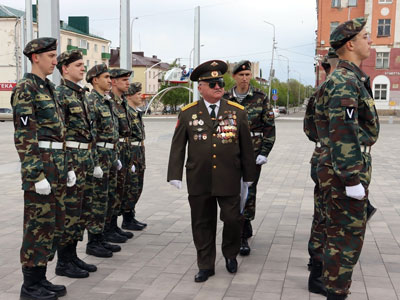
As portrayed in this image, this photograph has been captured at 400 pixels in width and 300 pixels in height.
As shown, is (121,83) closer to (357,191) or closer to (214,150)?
(214,150)

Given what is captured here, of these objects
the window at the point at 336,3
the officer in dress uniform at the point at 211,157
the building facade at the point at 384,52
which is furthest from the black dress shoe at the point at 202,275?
the window at the point at 336,3

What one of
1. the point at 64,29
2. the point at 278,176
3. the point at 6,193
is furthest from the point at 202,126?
the point at 64,29

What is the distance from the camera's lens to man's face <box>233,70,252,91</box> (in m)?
5.59

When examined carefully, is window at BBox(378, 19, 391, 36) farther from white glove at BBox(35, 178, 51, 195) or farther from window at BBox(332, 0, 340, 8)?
white glove at BBox(35, 178, 51, 195)

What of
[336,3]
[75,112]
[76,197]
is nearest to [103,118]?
[75,112]

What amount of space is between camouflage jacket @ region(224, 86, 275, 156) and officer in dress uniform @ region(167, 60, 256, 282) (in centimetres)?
95

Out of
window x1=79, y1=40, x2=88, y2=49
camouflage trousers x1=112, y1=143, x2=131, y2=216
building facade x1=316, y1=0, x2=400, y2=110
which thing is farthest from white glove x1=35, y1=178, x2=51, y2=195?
window x1=79, y1=40, x2=88, y2=49

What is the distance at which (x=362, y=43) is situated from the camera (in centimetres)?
361

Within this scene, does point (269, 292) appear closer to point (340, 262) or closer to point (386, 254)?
point (340, 262)

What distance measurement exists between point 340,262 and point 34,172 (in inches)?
97.4

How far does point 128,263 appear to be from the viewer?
17.1 ft

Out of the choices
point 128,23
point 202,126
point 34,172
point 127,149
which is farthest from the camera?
point 128,23

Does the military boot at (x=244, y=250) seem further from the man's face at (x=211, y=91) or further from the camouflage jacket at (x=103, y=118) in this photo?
the camouflage jacket at (x=103, y=118)

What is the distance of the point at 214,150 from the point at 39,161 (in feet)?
5.18
